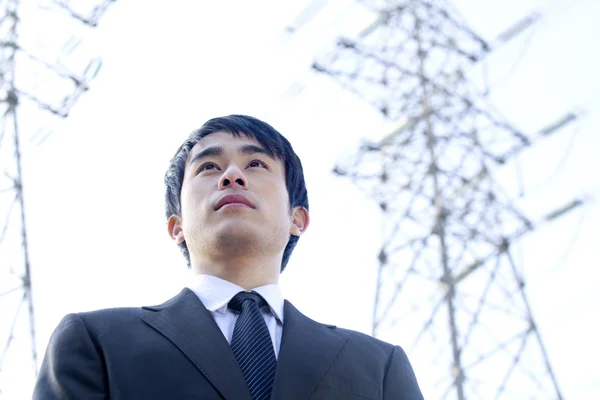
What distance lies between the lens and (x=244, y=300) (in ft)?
8.38

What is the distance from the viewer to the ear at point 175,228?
9.77 feet

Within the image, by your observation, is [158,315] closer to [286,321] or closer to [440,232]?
[286,321]

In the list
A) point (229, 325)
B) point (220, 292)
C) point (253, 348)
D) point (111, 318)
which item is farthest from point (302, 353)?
point (111, 318)

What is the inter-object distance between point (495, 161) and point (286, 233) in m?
11.3

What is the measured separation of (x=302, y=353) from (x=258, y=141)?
864 mm

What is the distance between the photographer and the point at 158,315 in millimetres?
2375

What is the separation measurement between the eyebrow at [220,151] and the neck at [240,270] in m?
0.35

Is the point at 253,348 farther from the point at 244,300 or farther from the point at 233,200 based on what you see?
the point at 233,200

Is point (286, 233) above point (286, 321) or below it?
above

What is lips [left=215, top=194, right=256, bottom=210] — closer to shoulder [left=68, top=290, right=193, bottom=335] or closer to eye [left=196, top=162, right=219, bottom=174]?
eye [left=196, top=162, right=219, bottom=174]

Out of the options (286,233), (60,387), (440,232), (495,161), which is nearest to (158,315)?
(60,387)

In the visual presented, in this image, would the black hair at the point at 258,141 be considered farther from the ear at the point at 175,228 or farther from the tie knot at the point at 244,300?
the tie knot at the point at 244,300

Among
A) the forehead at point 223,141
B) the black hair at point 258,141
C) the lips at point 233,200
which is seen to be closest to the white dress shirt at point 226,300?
the lips at point 233,200

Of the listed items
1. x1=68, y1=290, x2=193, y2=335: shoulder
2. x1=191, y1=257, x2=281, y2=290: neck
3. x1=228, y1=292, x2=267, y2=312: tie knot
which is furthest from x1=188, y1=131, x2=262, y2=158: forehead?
x1=68, y1=290, x2=193, y2=335: shoulder
